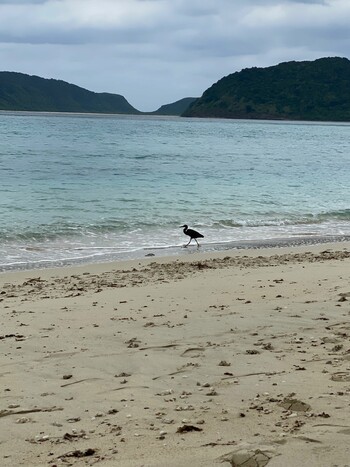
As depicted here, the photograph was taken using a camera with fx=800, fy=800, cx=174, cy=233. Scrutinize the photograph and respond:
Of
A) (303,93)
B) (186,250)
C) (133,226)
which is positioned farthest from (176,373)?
(303,93)

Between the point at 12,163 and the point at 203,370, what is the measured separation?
30440mm

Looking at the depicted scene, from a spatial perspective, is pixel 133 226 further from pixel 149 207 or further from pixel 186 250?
pixel 149 207

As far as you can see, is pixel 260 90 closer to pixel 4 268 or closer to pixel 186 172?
pixel 186 172

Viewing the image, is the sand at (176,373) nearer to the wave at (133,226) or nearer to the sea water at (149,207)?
the sea water at (149,207)

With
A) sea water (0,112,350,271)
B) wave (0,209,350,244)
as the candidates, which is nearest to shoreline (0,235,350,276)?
sea water (0,112,350,271)

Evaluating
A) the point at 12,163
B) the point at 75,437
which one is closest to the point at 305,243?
the point at 75,437

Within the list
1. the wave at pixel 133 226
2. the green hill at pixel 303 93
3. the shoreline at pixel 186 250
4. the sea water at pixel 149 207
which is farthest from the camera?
the green hill at pixel 303 93

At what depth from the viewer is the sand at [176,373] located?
424 cm

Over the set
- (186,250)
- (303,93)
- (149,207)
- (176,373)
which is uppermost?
(303,93)

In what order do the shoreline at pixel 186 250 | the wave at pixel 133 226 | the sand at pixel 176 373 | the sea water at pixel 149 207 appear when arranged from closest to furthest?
the sand at pixel 176 373 → the shoreline at pixel 186 250 → the sea water at pixel 149 207 → the wave at pixel 133 226

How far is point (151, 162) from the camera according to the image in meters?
40.5

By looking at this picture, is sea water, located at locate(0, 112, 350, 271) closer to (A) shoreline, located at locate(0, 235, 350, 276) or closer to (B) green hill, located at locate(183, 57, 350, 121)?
(A) shoreline, located at locate(0, 235, 350, 276)

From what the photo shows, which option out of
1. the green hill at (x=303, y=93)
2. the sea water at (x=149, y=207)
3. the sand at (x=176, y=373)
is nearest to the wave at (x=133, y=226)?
the sea water at (x=149, y=207)

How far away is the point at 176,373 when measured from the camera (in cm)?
561
